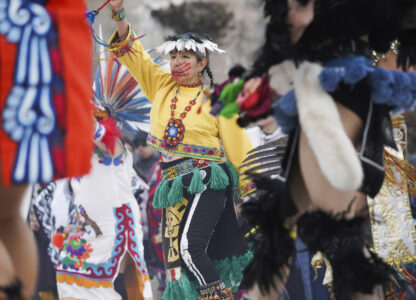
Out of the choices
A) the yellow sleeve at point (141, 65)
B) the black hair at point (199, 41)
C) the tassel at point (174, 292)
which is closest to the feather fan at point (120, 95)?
the black hair at point (199, 41)

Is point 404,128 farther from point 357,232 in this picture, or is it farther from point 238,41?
point 238,41

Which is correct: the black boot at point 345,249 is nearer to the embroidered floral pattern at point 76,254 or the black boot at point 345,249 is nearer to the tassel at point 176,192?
the tassel at point 176,192

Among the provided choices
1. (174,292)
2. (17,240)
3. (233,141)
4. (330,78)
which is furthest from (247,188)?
(17,240)

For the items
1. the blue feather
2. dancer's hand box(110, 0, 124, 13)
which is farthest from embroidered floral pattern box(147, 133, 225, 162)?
the blue feather

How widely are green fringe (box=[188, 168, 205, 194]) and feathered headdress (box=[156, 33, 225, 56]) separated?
0.94 m

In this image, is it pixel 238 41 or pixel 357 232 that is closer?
pixel 357 232

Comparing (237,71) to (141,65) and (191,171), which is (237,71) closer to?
(191,171)

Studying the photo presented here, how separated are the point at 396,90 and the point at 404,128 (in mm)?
1620

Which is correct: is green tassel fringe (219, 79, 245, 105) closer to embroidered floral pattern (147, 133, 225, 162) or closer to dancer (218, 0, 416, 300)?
dancer (218, 0, 416, 300)

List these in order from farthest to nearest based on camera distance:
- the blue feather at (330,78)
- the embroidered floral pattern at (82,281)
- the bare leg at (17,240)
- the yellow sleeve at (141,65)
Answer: the embroidered floral pattern at (82,281)
the yellow sleeve at (141,65)
the blue feather at (330,78)
the bare leg at (17,240)

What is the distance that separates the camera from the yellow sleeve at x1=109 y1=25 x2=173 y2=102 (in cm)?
532

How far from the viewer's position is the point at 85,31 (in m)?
2.67

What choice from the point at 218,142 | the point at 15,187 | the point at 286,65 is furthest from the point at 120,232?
the point at 15,187

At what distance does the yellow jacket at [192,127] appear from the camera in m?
5.20
